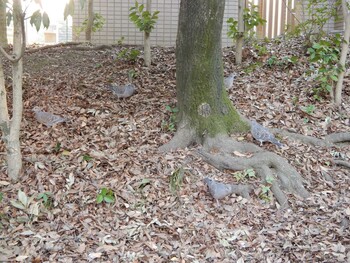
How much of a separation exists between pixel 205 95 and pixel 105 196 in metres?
1.69

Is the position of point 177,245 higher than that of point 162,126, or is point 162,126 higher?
point 162,126

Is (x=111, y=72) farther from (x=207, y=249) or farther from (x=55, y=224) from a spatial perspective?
(x=207, y=249)

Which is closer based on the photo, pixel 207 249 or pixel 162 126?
pixel 207 249

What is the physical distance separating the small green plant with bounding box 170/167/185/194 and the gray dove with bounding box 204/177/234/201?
0.92 ft

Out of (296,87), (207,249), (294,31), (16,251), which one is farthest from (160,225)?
(294,31)

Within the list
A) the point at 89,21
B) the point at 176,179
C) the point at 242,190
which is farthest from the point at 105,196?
the point at 89,21

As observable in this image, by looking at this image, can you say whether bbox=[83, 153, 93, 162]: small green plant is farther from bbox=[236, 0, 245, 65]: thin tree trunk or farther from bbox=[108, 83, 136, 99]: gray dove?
bbox=[236, 0, 245, 65]: thin tree trunk

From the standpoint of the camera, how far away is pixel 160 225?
11.7 feet

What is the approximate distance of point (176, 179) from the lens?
403 centimetres

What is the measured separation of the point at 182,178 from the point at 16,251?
167 cm

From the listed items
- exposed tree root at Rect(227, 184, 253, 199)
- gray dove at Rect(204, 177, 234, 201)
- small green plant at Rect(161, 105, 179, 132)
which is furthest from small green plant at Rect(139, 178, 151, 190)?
small green plant at Rect(161, 105, 179, 132)

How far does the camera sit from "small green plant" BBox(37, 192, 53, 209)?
3689 mm

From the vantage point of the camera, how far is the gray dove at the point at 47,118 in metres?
4.80

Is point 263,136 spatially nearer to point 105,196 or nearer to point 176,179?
point 176,179
